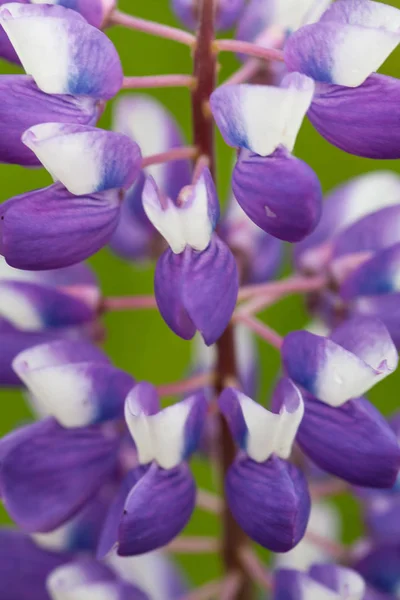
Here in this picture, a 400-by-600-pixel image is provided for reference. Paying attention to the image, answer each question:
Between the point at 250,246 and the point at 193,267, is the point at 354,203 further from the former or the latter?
the point at 193,267

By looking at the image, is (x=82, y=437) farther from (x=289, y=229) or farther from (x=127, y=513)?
(x=289, y=229)

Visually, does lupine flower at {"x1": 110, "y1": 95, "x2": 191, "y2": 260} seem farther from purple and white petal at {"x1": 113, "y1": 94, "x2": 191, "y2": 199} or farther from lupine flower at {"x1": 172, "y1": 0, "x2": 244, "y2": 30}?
lupine flower at {"x1": 172, "y1": 0, "x2": 244, "y2": 30}

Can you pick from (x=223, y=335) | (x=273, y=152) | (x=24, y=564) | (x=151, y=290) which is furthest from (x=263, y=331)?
(x=151, y=290)

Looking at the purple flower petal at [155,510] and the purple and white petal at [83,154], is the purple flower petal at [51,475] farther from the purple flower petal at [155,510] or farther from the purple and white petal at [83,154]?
the purple and white petal at [83,154]

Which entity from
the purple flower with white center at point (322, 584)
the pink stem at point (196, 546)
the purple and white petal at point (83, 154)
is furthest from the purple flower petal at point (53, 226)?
the pink stem at point (196, 546)

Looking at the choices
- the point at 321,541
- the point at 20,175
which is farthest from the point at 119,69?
the point at 20,175

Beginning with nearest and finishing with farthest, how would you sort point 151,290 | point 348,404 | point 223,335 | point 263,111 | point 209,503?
point 263,111, point 348,404, point 223,335, point 209,503, point 151,290
